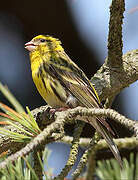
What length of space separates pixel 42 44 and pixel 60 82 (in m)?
0.53

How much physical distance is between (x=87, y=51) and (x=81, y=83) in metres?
1.24

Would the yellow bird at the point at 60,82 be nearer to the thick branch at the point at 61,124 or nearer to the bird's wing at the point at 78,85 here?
the bird's wing at the point at 78,85

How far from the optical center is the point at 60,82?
112 inches

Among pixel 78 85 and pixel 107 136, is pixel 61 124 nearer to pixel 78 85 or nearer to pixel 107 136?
pixel 107 136

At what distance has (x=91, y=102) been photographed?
259cm


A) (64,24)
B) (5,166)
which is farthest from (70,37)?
(5,166)

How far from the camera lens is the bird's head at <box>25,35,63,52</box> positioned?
3.14 metres

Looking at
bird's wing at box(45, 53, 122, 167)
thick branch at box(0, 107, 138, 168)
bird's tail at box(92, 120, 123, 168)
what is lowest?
bird's tail at box(92, 120, 123, 168)

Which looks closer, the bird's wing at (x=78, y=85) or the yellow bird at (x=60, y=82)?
the bird's wing at (x=78, y=85)

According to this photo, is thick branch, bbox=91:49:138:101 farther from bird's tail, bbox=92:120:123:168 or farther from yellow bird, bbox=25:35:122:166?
bird's tail, bbox=92:120:123:168

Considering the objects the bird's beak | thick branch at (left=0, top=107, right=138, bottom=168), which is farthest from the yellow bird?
thick branch at (left=0, top=107, right=138, bottom=168)

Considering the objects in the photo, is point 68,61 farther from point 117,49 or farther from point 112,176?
point 112,176

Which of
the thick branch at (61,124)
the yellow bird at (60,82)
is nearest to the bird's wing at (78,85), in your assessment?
the yellow bird at (60,82)

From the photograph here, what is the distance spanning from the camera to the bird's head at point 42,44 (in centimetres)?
314
